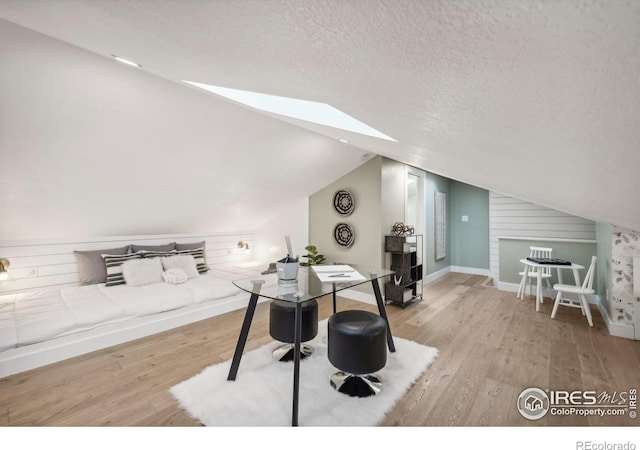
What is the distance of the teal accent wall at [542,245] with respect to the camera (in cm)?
434

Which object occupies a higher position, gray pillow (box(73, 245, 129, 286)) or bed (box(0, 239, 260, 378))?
gray pillow (box(73, 245, 129, 286))

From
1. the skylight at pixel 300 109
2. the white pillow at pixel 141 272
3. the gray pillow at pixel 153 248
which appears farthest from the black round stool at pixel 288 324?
the gray pillow at pixel 153 248

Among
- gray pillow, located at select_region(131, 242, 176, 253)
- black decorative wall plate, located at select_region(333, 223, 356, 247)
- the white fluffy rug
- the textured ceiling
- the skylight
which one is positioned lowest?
the white fluffy rug

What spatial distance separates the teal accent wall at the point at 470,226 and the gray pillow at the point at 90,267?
6.90 m

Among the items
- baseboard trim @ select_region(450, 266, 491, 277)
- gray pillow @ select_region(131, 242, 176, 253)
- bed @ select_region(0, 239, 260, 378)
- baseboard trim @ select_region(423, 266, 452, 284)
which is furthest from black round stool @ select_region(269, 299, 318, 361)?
baseboard trim @ select_region(450, 266, 491, 277)

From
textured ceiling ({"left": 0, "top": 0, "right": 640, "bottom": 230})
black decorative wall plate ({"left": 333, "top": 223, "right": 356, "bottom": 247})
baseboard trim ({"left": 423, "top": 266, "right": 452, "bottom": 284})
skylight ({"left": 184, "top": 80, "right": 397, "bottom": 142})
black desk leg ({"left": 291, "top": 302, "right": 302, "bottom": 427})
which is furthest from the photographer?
baseboard trim ({"left": 423, "top": 266, "right": 452, "bottom": 284})

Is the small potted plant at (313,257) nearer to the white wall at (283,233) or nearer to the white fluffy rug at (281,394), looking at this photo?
the white wall at (283,233)

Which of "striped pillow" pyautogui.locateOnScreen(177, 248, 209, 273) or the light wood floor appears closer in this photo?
the light wood floor

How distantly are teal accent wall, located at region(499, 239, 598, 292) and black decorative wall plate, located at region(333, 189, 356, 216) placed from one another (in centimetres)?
281

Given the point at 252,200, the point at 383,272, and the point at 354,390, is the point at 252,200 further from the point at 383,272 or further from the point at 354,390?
the point at 354,390

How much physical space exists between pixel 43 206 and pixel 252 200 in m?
2.51

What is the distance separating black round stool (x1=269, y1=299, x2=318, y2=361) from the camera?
99.9 inches

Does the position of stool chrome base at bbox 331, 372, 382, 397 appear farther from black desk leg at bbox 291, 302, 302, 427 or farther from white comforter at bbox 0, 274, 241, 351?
white comforter at bbox 0, 274, 241, 351

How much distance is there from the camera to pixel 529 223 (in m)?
5.28
